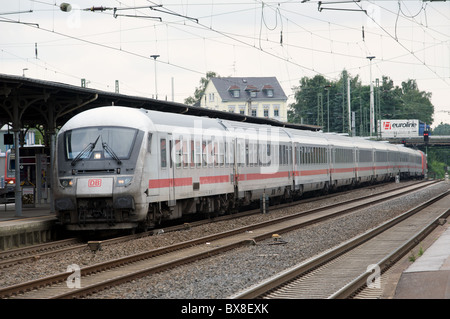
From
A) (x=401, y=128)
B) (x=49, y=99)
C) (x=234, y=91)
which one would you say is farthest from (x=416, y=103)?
(x=49, y=99)

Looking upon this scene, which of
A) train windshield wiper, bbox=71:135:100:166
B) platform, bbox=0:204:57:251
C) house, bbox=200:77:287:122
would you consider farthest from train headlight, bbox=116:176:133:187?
house, bbox=200:77:287:122

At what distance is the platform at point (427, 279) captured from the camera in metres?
9.13

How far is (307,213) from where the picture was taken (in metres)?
26.3

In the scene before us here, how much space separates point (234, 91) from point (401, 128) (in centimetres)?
2674

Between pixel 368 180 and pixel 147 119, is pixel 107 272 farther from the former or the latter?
pixel 368 180

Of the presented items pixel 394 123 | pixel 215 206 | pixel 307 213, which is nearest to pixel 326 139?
pixel 307 213

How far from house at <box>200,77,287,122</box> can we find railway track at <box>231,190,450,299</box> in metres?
94.2

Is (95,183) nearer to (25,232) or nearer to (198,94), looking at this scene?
(25,232)

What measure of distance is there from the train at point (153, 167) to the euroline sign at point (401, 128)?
84970 mm

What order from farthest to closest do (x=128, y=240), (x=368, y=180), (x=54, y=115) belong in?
(x=368, y=180), (x=54, y=115), (x=128, y=240)

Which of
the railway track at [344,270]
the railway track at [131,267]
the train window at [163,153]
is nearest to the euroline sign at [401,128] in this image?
the railway track at [344,270]

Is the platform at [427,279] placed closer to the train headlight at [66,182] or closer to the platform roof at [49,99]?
the train headlight at [66,182]

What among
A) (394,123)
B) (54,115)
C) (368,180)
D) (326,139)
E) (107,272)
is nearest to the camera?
(107,272)

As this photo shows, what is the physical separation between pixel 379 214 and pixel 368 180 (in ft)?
86.1
